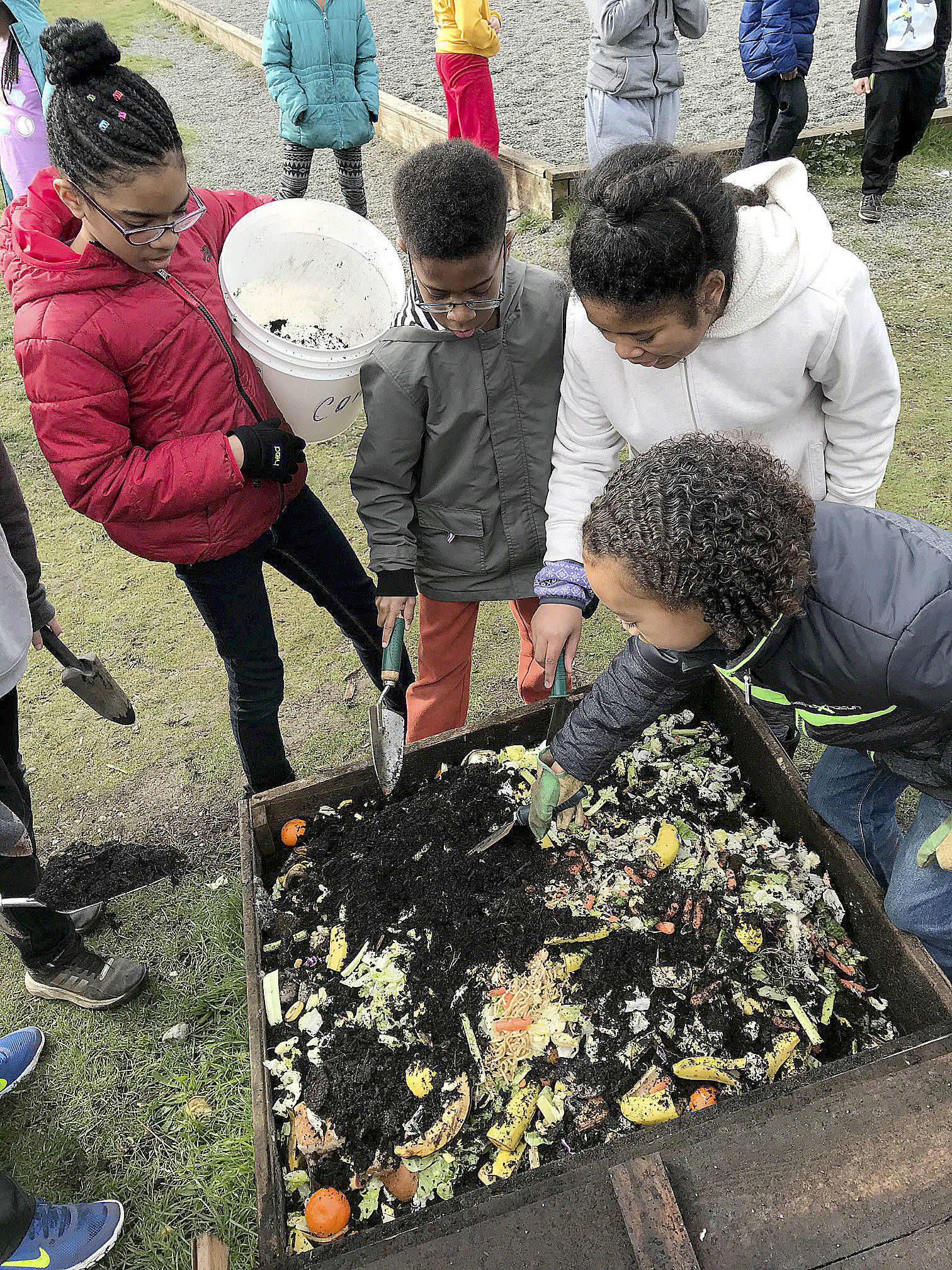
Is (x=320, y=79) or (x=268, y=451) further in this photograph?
(x=320, y=79)

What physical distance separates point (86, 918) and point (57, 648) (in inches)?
35.0

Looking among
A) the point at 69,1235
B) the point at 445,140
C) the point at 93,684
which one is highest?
the point at 445,140

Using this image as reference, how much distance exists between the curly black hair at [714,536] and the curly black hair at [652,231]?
0.32 meters

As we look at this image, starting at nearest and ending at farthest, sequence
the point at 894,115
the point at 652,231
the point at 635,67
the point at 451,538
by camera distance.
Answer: the point at 652,231, the point at 451,538, the point at 635,67, the point at 894,115

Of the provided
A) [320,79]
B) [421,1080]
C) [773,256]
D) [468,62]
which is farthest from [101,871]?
[468,62]

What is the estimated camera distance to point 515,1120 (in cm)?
169

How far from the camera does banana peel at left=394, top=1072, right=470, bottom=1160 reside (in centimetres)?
168

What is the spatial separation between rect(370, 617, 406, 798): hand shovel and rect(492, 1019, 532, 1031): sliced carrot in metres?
0.67

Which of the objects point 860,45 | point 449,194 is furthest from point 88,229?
point 860,45

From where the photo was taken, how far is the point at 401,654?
2.22m

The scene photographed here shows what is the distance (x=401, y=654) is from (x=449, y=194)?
1062mm

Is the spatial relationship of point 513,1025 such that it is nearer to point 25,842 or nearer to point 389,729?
point 389,729

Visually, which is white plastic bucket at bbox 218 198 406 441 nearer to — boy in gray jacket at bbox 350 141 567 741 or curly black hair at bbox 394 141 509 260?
boy in gray jacket at bbox 350 141 567 741

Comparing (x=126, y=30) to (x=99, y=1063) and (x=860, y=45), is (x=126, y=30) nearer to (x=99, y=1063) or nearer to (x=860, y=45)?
(x=860, y=45)
